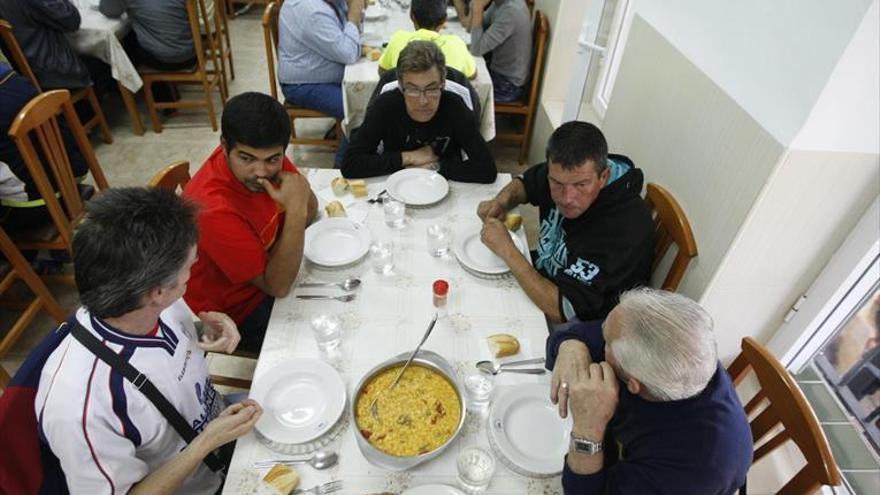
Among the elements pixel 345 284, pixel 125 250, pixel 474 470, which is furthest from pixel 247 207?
pixel 474 470

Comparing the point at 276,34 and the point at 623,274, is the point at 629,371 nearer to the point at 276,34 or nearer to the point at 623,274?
the point at 623,274

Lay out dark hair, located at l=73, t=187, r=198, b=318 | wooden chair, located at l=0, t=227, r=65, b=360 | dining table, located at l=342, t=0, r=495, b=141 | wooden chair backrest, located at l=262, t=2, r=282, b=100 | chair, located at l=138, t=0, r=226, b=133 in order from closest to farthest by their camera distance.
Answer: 1. dark hair, located at l=73, t=187, r=198, b=318
2. wooden chair, located at l=0, t=227, r=65, b=360
3. dining table, located at l=342, t=0, r=495, b=141
4. wooden chair backrest, located at l=262, t=2, r=282, b=100
5. chair, located at l=138, t=0, r=226, b=133

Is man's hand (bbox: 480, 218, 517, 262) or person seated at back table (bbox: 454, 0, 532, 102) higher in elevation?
person seated at back table (bbox: 454, 0, 532, 102)

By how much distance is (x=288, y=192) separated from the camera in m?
1.68

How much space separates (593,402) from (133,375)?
105cm

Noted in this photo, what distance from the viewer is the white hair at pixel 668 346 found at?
105 cm

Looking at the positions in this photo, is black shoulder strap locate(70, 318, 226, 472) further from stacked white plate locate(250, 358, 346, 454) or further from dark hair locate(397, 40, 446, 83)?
dark hair locate(397, 40, 446, 83)

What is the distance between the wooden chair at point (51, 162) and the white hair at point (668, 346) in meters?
2.15

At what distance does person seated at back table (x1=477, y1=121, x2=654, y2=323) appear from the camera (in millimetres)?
1653

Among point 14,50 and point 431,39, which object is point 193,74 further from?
point 431,39

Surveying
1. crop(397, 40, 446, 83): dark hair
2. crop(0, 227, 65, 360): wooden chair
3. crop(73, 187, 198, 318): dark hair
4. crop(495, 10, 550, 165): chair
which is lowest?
crop(0, 227, 65, 360): wooden chair

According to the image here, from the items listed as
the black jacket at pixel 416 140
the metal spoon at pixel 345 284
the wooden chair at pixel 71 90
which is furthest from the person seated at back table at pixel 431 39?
the wooden chair at pixel 71 90

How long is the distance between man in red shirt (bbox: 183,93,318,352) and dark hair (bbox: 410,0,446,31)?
2.09 m

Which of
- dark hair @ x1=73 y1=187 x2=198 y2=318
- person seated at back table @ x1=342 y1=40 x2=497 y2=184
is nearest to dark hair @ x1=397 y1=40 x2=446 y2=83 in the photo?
person seated at back table @ x1=342 y1=40 x2=497 y2=184
